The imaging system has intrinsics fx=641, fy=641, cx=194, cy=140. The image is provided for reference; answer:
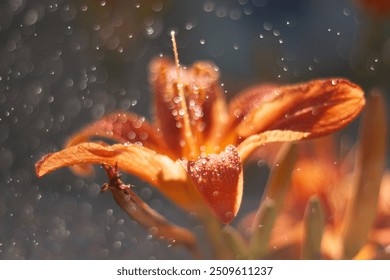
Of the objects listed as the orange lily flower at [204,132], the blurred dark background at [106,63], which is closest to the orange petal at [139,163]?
the orange lily flower at [204,132]

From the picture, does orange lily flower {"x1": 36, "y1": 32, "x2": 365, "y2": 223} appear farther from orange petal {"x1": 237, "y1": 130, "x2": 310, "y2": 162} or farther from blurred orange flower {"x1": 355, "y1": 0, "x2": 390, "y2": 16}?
blurred orange flower {"x1": 355, "y1": 0, "x2": 390, "y2": 16}

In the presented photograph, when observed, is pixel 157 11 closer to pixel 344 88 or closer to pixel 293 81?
pixel 293 81

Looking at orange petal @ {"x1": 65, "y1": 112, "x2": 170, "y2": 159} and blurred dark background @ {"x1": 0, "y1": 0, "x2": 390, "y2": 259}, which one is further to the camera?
blurred dark background @ {"x1": 0, "y1": 0, "x2": 390, "y2": 259}

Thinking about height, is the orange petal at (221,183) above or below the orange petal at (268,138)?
below

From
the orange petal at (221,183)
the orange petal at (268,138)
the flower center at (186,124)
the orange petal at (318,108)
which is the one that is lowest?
the flower center at (186,124)

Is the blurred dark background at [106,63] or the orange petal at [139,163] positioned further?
the blurred dark background at [106,63]

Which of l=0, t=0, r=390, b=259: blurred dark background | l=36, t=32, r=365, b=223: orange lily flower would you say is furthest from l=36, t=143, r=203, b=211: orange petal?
l=0, t=0, r=390, b=259: blurred dark background

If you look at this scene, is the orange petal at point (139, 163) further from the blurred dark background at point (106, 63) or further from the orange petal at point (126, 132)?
the blurred dark background at point (106, 63)
